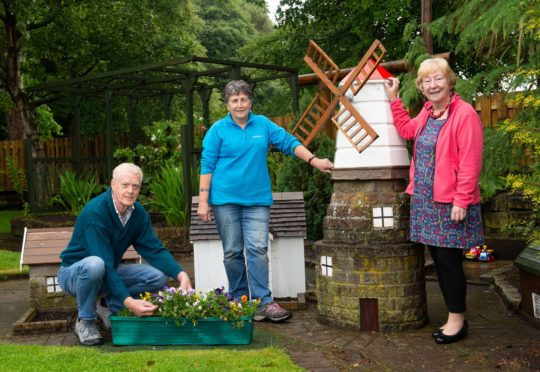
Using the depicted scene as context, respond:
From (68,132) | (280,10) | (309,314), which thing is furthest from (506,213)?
(68,132)

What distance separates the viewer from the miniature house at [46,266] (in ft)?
15.6

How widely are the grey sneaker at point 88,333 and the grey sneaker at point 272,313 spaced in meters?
1.24

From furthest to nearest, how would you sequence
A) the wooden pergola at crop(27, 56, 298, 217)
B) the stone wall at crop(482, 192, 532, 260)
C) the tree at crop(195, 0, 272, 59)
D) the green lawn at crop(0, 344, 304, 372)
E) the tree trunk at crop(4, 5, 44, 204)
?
1. the tree at crop(195, 0, 272, 59)
2. the tree trunk at crop(4, 5, 44, 204)
3. the wooden pergola at crop(27, 56, 298, 217)
4. the stone wall at crop(482, 192, 532, 260)
5. the green lawn at crop(0, 344, 304, 372)

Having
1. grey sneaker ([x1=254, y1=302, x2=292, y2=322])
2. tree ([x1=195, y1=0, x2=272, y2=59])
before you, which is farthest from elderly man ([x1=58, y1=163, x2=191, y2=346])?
tree ([x1=195, y1=0, x2=272, y2=59])

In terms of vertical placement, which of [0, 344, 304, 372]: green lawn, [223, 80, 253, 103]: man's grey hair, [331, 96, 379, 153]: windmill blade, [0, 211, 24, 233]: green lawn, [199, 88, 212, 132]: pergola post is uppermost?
[199, 88, 212, 132]: pergola post

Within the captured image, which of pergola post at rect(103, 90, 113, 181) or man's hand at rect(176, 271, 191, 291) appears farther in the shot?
pergola post at rect(103, 90, 113, 181)

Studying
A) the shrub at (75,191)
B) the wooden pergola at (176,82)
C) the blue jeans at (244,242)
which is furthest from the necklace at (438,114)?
the shrub at (75,191)

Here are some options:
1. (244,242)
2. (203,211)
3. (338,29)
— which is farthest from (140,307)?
(338,29)

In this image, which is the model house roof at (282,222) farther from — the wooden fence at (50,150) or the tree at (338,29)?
the wooden fence at (50,150)

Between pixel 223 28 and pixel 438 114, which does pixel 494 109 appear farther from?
pixel 223 28

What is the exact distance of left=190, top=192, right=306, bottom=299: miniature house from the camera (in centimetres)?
522

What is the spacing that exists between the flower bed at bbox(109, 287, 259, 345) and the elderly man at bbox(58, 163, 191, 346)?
0.11 m

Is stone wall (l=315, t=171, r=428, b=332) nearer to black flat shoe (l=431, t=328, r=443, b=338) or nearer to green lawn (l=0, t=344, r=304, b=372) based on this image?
black flat shoe (l=431, t=328, r=443, b=338)

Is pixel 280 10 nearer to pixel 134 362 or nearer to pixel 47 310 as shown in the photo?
pixel 47 310
